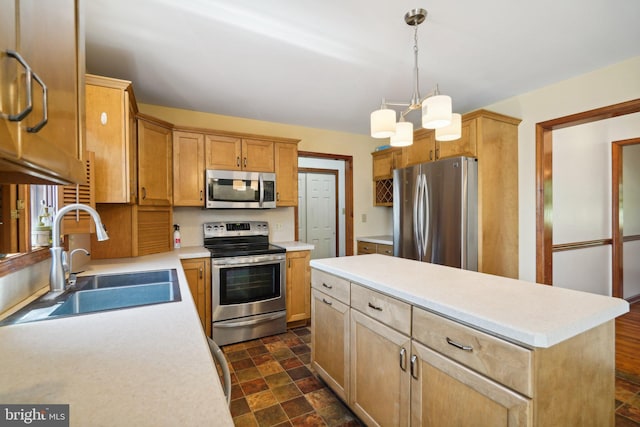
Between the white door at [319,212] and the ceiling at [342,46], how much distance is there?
254 cm

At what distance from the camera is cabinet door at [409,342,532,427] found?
0.95 meters

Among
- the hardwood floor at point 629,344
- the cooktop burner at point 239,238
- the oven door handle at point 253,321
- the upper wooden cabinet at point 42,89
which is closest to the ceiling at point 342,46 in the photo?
the upper wooden cabinet at point 42,89

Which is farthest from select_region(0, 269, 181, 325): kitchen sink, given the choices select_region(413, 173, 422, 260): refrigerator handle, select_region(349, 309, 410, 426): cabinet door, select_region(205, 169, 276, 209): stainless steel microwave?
select_region(413, 173, 422, 260): refrigerator handle

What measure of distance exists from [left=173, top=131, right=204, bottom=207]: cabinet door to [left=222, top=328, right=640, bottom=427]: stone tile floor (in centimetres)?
153

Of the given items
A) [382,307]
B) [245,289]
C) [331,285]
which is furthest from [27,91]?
[245,289]

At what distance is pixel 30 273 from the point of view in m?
1.36

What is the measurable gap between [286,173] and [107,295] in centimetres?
219

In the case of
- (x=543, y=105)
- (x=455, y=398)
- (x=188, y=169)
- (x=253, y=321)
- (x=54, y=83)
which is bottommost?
(x=253, y=321)

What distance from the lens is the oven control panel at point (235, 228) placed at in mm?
3232

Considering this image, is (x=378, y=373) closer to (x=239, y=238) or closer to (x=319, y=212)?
(x=239, y=238)

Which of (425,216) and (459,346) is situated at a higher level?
(425,216)

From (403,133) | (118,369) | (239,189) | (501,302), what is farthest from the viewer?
(239,189)

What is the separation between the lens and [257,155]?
10.7 ft

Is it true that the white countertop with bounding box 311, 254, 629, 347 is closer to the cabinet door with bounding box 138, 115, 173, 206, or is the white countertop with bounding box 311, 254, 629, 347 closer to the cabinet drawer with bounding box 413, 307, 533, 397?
the cabinet drawer with bounding box 413, 307, 533, 397
